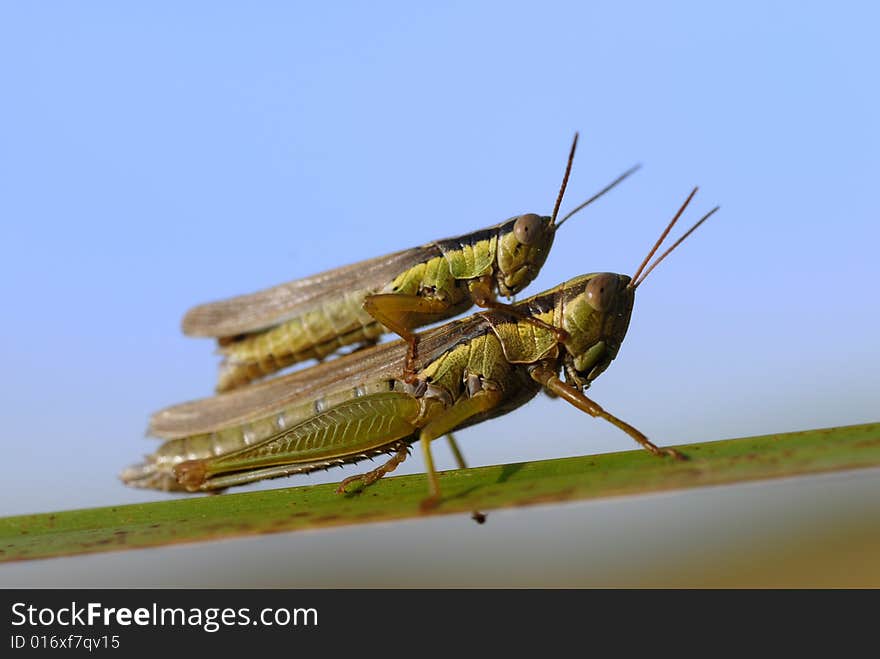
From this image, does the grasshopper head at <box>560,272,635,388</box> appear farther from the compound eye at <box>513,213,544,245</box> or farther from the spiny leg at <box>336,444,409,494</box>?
the spiny leg at <box>336,444,409,494</box>

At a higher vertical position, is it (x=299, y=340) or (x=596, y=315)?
(x=299, y=340)

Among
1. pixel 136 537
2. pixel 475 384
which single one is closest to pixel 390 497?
pixel 136 537

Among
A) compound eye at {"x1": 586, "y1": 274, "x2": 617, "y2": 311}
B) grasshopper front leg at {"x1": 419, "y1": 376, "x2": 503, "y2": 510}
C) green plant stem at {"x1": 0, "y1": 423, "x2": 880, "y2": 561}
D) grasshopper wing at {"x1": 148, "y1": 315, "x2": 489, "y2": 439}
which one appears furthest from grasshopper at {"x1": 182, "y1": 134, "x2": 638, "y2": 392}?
green plant stem at {"x1": 0, "y1": 423, "x2": 880, "y2": 561}

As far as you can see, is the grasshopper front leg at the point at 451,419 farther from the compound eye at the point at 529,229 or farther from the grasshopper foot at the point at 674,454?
→ the compound eye at the point at 529,229

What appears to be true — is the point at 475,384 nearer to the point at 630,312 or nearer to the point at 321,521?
the point at 630,312

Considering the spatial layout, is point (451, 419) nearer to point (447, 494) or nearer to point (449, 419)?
point (449, 419)

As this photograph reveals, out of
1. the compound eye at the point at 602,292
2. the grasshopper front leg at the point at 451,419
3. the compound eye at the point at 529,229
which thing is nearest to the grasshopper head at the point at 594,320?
the compound eye at the point at 602,292

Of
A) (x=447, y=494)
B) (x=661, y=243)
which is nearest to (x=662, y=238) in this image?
(x=661, y=243)
